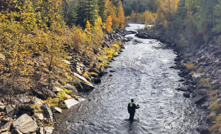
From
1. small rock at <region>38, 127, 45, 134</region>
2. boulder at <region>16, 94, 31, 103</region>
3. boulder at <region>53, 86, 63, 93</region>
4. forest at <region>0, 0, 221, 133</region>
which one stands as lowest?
small rock at <region>38, 127, 45, 134</region>

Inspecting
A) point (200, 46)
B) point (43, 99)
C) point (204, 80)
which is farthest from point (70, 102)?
point (200, 46)

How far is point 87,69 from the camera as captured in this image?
33969 millimetres

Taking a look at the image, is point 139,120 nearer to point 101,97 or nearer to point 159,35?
point 101,97

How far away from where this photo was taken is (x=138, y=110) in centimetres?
2283

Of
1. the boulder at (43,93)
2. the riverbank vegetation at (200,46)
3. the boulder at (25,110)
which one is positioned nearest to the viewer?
the boulder at (25,110)

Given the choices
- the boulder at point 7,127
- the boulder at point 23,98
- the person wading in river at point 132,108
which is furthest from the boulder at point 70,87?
the boulder at point 7,127

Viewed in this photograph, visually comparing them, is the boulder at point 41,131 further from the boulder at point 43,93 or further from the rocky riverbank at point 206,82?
the rocky riverbank at point 206,82

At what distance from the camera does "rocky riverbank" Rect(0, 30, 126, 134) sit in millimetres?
16484

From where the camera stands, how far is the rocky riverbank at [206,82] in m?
19.9

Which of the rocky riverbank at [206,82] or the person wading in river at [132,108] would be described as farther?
the rocky riverbank at [206,82]

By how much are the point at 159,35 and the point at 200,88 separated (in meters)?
53.9

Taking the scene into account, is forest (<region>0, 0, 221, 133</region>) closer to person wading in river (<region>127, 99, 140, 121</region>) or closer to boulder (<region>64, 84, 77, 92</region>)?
boulder (<region>64, 84, 77, 92</region>)

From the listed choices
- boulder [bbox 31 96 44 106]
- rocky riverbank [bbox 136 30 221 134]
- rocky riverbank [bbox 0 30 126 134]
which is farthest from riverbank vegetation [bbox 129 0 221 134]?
boulder [bbox 31 96 44 106]

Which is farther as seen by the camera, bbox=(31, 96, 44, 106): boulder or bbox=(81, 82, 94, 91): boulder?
bbox=(81, 82, 94, 91): boulder
